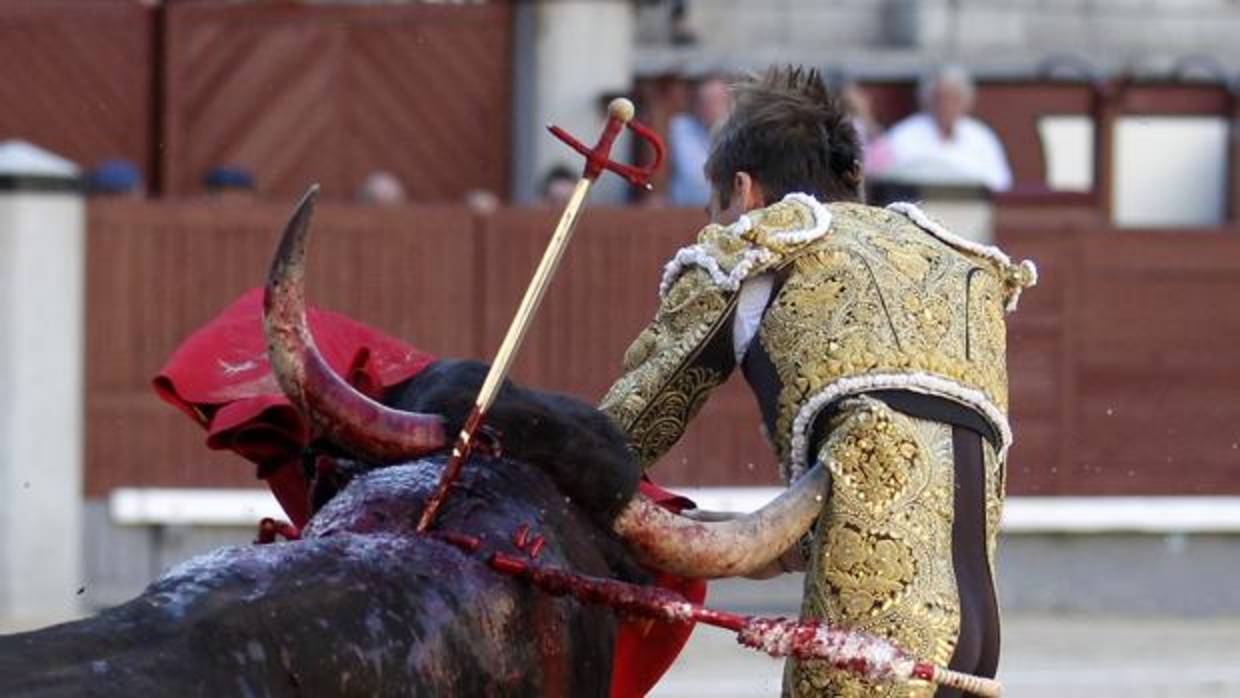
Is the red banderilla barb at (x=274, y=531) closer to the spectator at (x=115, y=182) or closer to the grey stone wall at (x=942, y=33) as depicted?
the spectator at (x=115, y=182)

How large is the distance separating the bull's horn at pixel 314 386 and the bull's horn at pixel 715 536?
262 millimetres

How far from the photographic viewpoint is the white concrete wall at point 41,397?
9.68 meters

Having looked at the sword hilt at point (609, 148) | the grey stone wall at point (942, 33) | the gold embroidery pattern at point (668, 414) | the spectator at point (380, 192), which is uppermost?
the grey stone wall at point (942, 33)

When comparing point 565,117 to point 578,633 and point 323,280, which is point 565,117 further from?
point 578,633

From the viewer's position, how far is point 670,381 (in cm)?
364

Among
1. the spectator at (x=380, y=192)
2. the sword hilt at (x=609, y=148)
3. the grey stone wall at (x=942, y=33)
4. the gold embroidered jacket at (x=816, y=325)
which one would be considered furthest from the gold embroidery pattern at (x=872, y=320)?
the grey stone wall at (x=942, y=33)

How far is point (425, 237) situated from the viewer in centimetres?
1020

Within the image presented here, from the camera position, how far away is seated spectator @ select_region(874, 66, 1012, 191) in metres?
10.6

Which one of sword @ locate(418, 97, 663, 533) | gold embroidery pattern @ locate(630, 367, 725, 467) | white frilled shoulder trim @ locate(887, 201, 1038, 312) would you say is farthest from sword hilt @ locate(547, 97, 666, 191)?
white frilled shoulder trim @ locate(887, 201, 1038, 312)

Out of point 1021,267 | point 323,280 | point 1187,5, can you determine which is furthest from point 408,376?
point 1187,5

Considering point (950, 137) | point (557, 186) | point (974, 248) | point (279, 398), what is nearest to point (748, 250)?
point (974, 248)

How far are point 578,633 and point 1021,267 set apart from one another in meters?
0.91

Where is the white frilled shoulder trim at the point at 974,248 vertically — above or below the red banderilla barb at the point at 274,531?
above

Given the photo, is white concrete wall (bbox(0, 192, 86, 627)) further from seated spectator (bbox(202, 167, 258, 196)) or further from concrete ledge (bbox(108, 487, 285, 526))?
seated spectator (bbox(202, 167, 258, 196))
